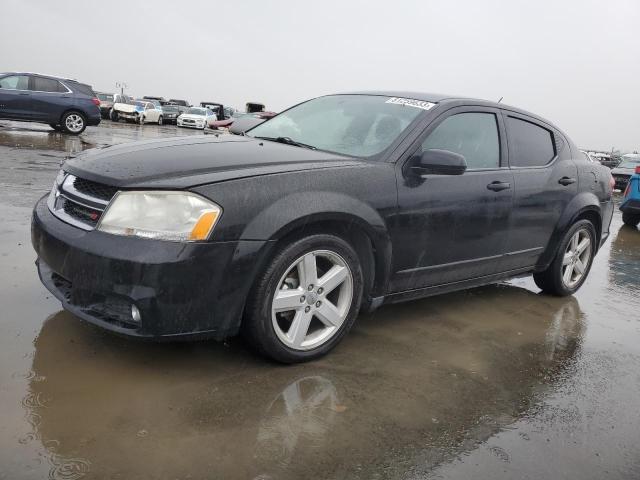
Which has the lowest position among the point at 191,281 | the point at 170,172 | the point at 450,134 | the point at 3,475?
the point at 3,475

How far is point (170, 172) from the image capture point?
8.98 ft

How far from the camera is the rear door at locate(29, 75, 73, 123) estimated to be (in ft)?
52.2

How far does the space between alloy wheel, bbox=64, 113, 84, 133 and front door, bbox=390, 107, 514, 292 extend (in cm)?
1525

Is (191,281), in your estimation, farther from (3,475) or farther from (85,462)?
(3,475)

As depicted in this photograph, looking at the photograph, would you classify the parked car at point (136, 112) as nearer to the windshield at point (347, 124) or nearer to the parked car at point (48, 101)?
the parked car at point (48, 101)

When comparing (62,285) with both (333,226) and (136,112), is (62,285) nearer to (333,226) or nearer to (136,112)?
(333,226)

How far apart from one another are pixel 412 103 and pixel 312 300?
1.61 metres

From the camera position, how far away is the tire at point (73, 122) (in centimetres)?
1650

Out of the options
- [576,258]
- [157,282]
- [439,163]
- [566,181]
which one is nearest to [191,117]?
[576,258]

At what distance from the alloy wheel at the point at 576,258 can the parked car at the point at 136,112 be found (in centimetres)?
3006

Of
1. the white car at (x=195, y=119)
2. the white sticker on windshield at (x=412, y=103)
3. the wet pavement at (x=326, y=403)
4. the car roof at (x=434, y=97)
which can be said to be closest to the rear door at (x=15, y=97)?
the wet pavement at (x=326, y=403)

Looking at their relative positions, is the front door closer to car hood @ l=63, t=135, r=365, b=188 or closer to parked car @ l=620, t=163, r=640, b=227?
car hood @ l=63, t=135, r=365, b=188

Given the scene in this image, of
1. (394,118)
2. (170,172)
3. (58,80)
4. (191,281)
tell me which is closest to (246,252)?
(191,281)

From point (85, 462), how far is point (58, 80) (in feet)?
54.8
